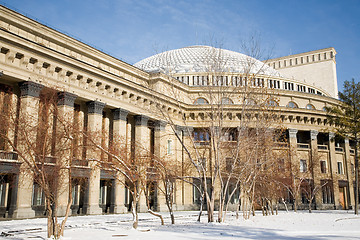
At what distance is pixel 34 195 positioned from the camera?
29172 mm

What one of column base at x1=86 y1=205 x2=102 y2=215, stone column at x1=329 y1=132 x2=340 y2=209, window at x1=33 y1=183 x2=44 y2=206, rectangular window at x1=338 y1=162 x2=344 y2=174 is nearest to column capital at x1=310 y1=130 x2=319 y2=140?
stone column at x1=329 y1=132 x2=340 y2=209

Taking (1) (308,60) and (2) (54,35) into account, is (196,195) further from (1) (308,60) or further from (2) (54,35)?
(1) (308,60)

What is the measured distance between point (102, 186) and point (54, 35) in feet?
49.9

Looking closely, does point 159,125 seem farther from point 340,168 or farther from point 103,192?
point 340,168

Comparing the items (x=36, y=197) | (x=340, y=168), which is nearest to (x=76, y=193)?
(x=36, y=197)

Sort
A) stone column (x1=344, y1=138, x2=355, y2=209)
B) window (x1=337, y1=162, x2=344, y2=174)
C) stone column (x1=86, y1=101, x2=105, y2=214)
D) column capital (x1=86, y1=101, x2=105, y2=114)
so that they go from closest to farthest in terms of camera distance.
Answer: stone column (x1=86, y1=101, x2=105, y2=214) < column capital (x1=86, y1=101, x2=105, y2=114) < stone column (x1=344, y1=138, x2=355, y2=209) < window (x1=337, y1=162, x2=344, y2=174)

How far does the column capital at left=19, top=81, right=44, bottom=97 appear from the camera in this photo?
27609 mm

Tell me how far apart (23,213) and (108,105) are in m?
13.3

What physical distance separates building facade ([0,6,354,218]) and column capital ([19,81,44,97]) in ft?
0.24

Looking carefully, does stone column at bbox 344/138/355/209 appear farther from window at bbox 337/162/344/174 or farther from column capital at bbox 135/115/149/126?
column capital at bbox 135/115/149/126

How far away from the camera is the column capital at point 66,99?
1205 inches

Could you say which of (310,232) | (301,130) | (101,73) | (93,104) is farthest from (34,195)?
(301,130)

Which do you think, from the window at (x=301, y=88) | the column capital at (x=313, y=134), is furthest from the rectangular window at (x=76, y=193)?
the window at (x=301, y=88)

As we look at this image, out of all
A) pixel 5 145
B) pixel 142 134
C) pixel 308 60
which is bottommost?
pixel 5 145
